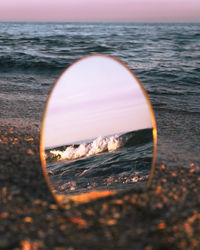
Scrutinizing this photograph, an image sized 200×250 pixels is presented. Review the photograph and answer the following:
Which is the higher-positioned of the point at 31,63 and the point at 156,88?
the point at 31,63

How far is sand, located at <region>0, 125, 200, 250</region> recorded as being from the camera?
2.03 metres

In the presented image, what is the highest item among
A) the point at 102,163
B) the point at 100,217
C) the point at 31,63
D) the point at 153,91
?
the point at 31,63

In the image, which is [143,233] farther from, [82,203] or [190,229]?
[82,203]

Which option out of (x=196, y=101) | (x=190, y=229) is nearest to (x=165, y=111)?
(x=196, y=101)

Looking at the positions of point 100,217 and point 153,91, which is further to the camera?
point 153,91

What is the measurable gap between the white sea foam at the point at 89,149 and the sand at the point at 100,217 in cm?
129

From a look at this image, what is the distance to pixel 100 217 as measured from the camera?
88.7 inches

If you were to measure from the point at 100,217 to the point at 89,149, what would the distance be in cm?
225

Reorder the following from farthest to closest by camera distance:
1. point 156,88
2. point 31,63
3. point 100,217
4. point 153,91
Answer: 1. point 31,63
2. point 156,88
3. point 153,91
4. point 100,217

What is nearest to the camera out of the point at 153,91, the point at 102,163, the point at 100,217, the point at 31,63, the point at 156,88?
the point at 100,217

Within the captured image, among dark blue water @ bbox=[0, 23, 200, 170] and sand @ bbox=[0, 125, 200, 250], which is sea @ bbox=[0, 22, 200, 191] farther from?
sand @ bbox=[0, 125, 200, 250]

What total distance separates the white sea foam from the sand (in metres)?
1.29

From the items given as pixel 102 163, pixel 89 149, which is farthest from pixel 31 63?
pixel 102 163

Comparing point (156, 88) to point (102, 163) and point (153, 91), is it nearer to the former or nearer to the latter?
point (153, 91)
